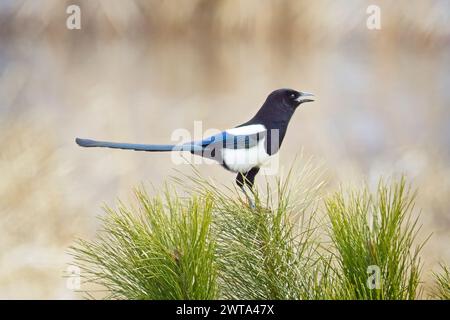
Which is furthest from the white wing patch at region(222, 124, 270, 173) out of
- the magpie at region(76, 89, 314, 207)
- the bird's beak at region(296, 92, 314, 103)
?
the bird's beak at region(296, 92, 314, 103)

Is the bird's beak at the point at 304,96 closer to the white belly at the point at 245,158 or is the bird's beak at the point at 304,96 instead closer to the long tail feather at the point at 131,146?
the white belly at the point at 245,158

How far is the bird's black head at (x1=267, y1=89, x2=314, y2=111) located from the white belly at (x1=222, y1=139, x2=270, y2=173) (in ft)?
0.40

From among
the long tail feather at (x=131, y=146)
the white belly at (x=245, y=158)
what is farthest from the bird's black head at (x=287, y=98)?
the long tail feather at (x=131, y=146)

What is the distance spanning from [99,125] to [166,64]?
0.27m

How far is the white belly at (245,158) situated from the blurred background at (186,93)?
0.66 ft

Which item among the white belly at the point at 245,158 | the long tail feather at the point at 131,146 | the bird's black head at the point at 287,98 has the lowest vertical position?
the white belly at the point at 245,158

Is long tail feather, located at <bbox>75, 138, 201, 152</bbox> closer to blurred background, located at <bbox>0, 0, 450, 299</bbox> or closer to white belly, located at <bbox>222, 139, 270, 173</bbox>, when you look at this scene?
blurred background, located at <bbox>0, 0, 450, 299</bbox>

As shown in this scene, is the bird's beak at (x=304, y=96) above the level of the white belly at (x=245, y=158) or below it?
above

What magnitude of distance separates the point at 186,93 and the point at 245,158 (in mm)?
349

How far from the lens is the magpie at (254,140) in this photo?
2021mm

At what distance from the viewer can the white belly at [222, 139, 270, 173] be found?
202 centimetres

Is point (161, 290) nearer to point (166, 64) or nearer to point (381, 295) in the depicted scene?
point (381, 295)

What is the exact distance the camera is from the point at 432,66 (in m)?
2.28
